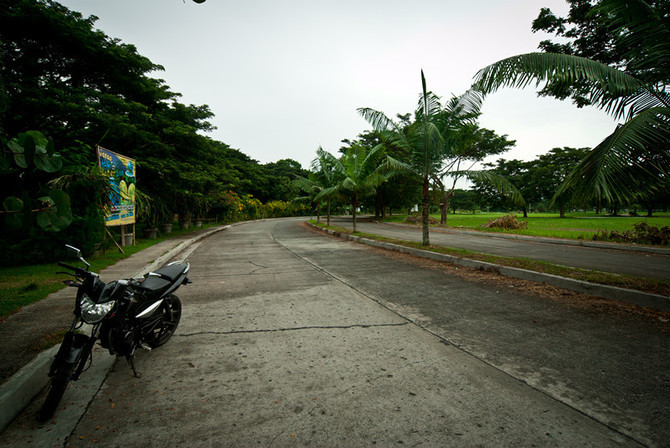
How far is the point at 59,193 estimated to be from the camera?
9.48 ft

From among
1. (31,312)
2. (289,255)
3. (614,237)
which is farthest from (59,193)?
(614,237)

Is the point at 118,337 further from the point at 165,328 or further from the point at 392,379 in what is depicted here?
the point at 392,379

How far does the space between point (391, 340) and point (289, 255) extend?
714 centimetres

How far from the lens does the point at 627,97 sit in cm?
519

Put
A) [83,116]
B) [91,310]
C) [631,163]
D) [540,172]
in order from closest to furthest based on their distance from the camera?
[91,310] < [631,163] < [83,116] < [540,172]

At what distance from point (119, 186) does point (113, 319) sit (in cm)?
920

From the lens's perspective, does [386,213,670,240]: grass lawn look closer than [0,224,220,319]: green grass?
No

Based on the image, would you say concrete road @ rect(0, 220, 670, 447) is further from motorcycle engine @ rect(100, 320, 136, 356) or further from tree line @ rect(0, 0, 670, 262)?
tree line @ rect(0, 0, 670, 262)

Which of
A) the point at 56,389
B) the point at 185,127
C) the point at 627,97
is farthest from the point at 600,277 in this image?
the point at 185,127

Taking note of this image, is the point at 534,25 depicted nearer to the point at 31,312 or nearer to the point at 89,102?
the point at 31,312

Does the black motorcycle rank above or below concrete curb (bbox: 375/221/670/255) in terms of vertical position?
above

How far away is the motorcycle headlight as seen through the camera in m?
2.51

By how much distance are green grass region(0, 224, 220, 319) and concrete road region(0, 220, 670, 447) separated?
268 cm

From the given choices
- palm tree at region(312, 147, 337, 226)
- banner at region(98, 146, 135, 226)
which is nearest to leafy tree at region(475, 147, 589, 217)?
palm tree at region(312, 147, 337, 226)
